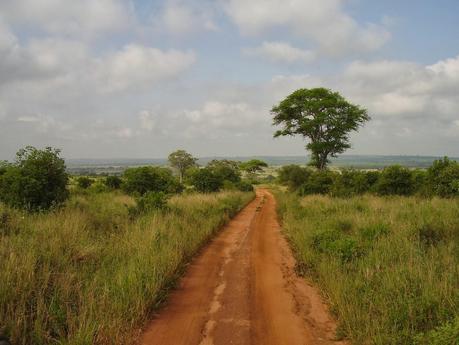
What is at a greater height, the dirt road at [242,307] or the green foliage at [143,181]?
the green foliage at [143,181]

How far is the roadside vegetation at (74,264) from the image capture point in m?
4.86

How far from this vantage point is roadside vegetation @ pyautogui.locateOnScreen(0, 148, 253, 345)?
486cm

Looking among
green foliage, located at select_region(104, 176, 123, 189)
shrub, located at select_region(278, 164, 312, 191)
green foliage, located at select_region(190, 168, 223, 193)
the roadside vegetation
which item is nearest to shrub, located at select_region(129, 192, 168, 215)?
the roadside vegetation

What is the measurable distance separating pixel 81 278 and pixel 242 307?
9.42 ft

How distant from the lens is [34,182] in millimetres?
11852

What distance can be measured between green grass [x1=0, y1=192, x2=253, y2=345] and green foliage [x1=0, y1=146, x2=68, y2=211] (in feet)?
6.14

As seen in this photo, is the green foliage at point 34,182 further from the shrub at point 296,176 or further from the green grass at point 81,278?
the shrub at point 296,176

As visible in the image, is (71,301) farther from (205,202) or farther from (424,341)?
(205,202)

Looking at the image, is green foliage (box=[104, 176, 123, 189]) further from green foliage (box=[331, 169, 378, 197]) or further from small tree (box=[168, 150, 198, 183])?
small tree (box=[168, 150, 198, 183])

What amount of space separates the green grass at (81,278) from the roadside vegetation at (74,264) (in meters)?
0.01

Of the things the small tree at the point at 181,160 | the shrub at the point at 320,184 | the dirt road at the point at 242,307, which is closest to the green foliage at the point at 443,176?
the shrub at the point at 320,184

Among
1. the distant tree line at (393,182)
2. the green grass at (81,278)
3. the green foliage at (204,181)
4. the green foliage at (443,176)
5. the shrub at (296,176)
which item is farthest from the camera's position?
→ the shrub at (296,176)

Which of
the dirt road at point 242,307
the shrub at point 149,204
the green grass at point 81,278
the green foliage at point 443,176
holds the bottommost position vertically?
the dirt road at point 242,307

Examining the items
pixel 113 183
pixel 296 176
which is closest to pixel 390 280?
pixel 113 183
